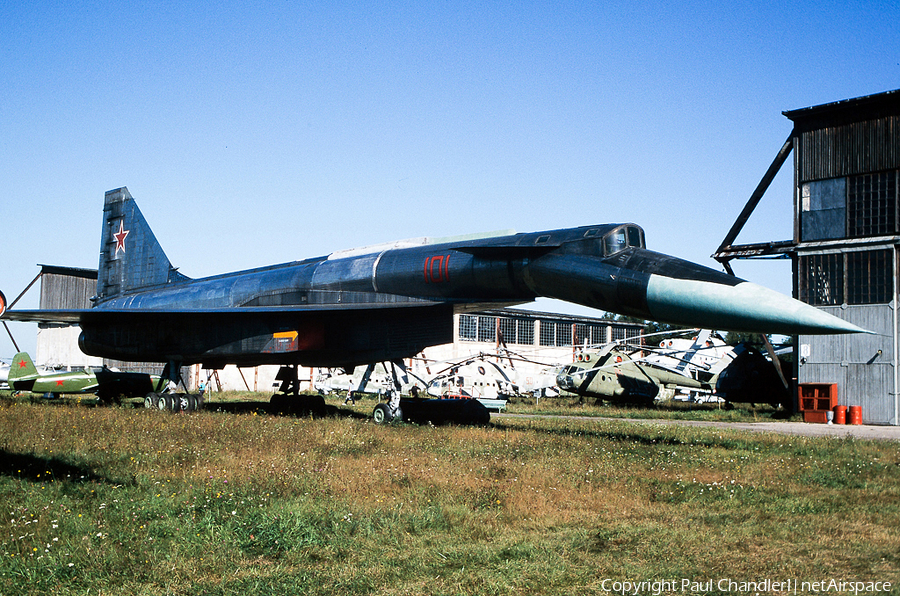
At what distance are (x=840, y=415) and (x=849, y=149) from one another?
9.89 m

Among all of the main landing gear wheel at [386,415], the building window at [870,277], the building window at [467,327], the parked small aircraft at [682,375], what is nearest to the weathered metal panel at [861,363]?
the building window at [870,277]

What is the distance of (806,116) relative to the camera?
2795 centimetres

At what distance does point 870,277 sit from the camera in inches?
1026

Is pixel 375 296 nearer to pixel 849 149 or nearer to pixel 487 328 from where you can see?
pixel 849 149

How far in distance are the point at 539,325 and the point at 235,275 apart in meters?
41.8

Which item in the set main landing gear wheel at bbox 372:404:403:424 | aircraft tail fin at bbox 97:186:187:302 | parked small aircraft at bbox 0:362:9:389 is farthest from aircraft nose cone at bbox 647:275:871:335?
parked small aircraft at bbox 0:362:9:389

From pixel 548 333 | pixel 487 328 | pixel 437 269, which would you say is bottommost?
pixel 548 333

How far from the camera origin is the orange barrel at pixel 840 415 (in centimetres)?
2517

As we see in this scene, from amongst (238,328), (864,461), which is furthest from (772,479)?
(238,328)

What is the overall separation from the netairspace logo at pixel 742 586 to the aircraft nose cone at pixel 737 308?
591 centimetres

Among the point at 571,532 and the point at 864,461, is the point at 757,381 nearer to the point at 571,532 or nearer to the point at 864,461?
the point at 864,461

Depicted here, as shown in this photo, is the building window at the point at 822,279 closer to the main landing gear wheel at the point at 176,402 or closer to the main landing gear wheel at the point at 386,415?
the main landing gear wheel at the point at 386,415

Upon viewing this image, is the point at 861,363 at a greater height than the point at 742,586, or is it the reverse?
the point at 861,363

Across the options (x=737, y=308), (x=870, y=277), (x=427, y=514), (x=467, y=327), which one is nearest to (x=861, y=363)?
(x=870, y=277)
